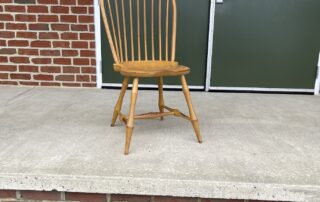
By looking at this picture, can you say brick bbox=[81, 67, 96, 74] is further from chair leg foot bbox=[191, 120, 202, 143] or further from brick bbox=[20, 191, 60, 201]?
brick bbox=[20, 191, 60, 201]

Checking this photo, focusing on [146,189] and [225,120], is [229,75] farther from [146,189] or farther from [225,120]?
[146,189]

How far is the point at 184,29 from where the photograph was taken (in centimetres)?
278

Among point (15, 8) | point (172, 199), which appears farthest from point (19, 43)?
point (172, 199)

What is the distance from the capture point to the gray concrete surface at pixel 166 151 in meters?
1.21

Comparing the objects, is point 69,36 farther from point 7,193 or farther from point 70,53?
point 7,193

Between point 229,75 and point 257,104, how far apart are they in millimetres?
525

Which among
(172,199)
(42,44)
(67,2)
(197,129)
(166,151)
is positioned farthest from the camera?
(42,44)

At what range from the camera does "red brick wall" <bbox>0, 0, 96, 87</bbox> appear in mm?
2764

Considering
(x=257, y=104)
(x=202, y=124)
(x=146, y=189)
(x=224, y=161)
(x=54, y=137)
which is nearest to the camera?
(x=146, y=189)

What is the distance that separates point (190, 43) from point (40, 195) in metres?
2.01

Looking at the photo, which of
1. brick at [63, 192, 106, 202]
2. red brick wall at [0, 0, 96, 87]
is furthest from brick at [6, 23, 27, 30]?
brick at [63, 192, 106, 202]

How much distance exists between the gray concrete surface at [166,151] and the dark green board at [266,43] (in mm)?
542

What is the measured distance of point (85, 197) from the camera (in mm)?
1278

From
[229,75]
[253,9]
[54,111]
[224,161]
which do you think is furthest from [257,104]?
[54,111]
